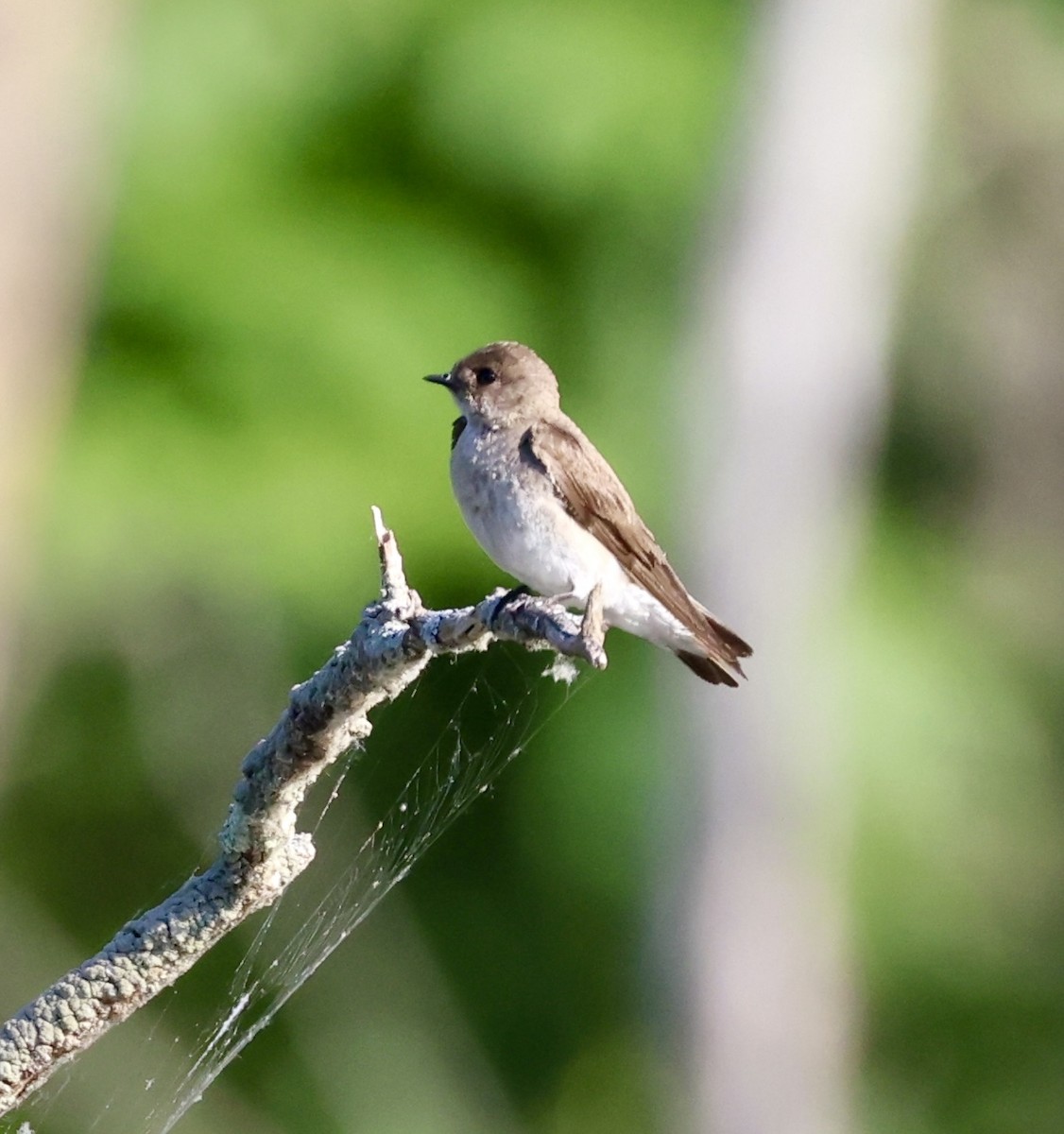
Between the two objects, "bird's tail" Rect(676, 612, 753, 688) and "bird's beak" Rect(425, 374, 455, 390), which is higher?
"bird's beak" Rect(425, 374, 455, 390)

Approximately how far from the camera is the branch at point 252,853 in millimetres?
2596

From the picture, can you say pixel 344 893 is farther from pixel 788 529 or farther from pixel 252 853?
pixel 788 529

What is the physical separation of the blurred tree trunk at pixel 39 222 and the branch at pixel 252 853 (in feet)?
12.3

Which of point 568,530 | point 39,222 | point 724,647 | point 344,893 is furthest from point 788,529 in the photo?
point 344,893

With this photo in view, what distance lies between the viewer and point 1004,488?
976 cm

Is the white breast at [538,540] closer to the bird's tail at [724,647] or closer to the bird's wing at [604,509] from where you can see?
the bird's wing at [604,509]

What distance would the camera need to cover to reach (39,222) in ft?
20.4

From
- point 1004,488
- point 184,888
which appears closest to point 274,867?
point 184,888

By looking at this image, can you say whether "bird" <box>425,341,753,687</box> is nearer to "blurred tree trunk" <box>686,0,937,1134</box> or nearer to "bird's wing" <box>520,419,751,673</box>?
"bird's wing" <box>520,419,751,673</box>

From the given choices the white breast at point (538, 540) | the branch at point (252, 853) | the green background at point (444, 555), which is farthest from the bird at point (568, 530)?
the green background at point (444, 555)

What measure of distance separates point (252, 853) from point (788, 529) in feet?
17.7

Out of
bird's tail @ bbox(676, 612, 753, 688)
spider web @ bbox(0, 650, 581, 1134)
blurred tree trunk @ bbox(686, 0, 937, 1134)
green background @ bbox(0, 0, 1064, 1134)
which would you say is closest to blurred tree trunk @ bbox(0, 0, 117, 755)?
green background @ bbox(0, 0, 1064, 1134)

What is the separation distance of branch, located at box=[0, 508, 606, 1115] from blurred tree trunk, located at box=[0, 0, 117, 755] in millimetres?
3748

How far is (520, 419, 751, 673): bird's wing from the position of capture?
402 cm
